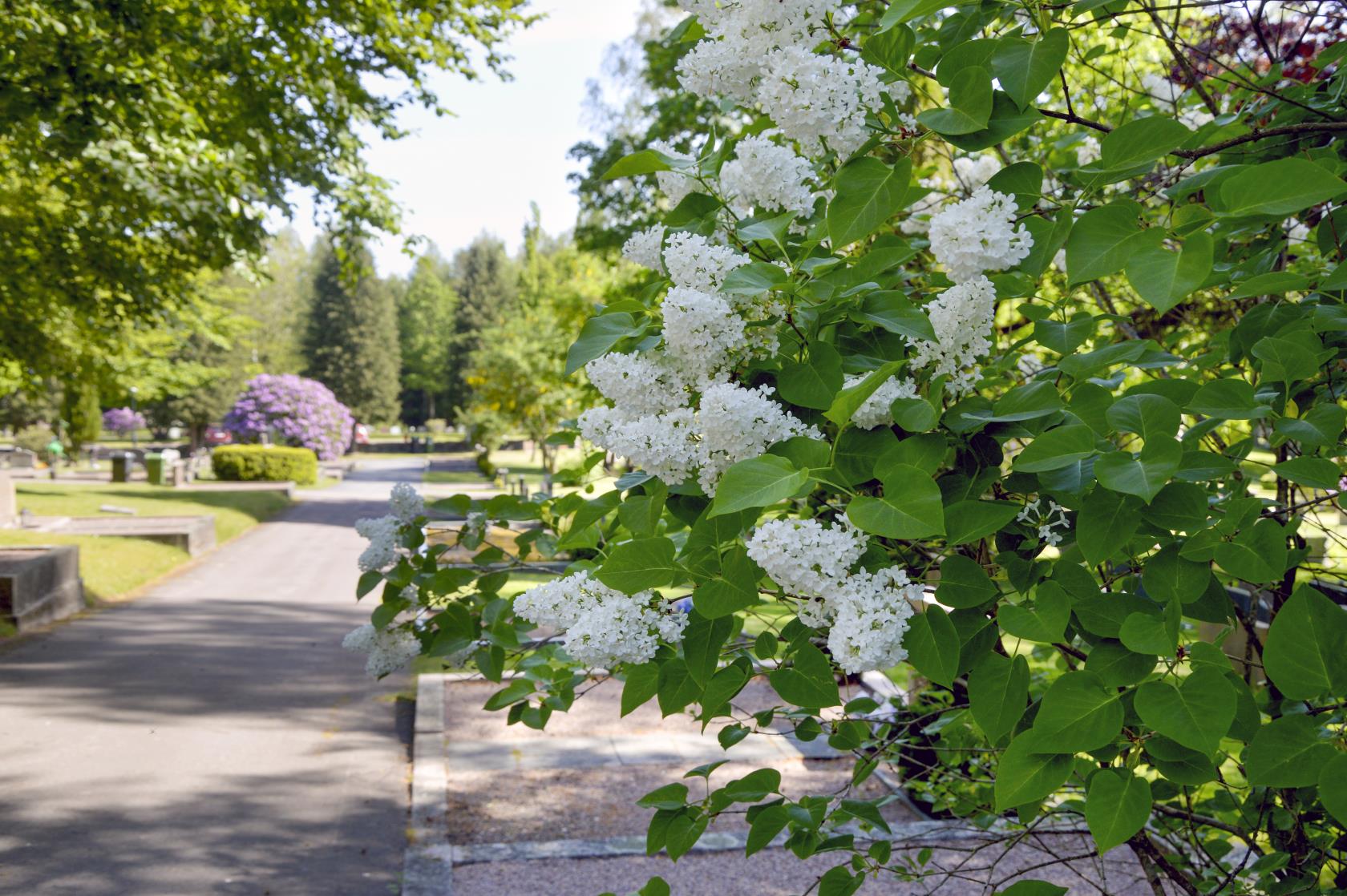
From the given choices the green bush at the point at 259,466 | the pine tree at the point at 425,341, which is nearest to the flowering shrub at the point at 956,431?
the green bush at the point at 259,466

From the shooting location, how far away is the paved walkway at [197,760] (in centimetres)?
496

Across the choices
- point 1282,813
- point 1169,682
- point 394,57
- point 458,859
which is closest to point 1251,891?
point 1282,813

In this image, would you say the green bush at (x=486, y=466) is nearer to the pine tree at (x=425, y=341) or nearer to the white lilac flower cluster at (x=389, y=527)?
the pine tree at (x=425, y=341)

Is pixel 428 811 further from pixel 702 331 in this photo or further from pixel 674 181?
pixel 702 331

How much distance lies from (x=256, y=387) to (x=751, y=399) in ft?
152

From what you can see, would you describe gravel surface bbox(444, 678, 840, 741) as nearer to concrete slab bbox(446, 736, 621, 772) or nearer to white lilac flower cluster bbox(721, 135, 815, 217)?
concrete slab bbox(446, 736, 621, 772)

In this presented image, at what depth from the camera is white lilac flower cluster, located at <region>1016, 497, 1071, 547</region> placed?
4.86 feet

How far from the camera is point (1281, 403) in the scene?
172 cm

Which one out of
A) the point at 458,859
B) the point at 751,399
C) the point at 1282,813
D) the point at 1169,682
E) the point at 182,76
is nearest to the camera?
the point at 1169,682

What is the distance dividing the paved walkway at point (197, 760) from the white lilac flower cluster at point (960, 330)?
4376 mm

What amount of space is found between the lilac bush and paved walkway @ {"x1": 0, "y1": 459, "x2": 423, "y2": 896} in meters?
33.6

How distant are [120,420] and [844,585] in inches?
2743

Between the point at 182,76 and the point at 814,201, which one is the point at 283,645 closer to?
the point at 182,76

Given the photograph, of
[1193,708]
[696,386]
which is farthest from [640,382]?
[1193,708]
